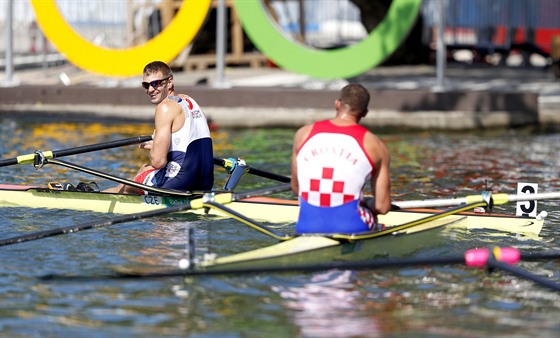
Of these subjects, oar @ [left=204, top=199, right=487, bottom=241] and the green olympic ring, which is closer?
oar @ [left=204, top=199, right=487, bottom=241]

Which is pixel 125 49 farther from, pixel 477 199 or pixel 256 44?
pixel 477 199

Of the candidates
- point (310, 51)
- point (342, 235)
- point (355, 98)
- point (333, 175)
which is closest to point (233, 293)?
point (342, 235)

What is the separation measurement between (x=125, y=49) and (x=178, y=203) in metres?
10.0

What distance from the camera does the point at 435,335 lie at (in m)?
8.02

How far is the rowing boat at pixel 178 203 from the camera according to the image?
1116cm

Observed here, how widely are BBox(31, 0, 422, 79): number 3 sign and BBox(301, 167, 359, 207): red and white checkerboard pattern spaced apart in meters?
10.8

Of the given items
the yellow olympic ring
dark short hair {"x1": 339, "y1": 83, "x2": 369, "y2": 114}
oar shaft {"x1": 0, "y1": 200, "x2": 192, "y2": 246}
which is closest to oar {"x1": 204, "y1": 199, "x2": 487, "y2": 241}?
oar shaft {"x1": 0, "y1": 200, "x2": 192, "y2": 246}

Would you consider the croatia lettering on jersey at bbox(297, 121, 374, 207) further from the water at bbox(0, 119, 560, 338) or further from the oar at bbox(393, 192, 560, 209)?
the oar at bbox(393, 192, 560, 209)

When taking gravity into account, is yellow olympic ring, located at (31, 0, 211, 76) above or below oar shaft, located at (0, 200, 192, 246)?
above

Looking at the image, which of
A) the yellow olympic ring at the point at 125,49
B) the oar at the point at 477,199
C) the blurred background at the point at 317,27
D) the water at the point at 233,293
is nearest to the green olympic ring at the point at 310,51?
the yellow olympic ring at the point at 125,49

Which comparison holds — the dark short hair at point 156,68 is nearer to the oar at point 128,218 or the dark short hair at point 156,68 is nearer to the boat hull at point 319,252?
the oar at point 128,218

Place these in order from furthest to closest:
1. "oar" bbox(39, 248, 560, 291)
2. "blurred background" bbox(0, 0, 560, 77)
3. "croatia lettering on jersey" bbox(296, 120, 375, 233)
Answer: "blurred background" bbox(0, 0, 560, 77) → "croatia lettering on jersey" bbox(296, 120, 375, 233) → "oar" bbox(39, 248, 560, 291)

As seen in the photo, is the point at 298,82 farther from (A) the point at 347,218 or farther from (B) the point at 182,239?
(A) the point at 347,218

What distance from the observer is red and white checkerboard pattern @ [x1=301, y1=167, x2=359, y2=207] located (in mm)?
9195
